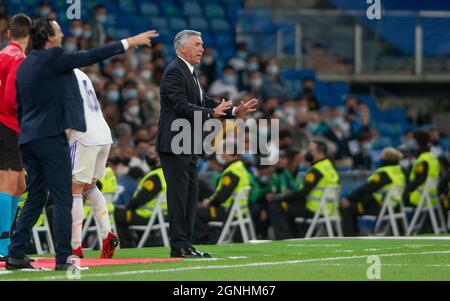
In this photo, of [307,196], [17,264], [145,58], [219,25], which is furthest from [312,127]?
[17,264]

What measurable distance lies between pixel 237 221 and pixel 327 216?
1476 mm

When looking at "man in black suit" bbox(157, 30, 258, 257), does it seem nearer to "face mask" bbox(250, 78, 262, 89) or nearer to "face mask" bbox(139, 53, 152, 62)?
"face mask" bbox(139, 53, 152, 62)

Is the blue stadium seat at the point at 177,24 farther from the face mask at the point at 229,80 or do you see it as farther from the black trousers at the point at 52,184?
the black trousers at the point at 52,184

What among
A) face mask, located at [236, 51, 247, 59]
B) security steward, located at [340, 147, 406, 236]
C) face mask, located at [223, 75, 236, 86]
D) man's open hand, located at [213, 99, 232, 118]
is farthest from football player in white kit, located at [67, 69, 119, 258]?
face mask, located at [236, 51, 247, 59]

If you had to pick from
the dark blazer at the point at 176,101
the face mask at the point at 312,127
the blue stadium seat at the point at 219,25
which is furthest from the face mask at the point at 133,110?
the dark blazer at the point at 176,101

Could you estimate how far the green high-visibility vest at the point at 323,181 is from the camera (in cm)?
2009

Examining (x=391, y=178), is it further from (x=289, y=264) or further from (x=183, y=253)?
(x=289, y=264)

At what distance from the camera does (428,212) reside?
72.5 feet

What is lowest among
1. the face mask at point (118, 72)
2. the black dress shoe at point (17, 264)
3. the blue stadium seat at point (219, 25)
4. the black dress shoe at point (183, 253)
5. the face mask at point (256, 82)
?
the black dress shoe at point (183, 253)

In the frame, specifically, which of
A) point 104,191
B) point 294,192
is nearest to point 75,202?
point 104,191

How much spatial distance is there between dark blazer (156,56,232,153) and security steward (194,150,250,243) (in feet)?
20.7

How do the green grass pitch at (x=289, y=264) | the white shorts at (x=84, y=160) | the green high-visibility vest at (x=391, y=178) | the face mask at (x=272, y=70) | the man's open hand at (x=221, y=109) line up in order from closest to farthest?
the green grass pitch at (x=289, y=264) < the man's open hand at (x=221, y=109) < the white shorts at (x=84, y=160) < the green high-visibility vest at (x=391, y=178) < the face mask at (x=272, y=70)
